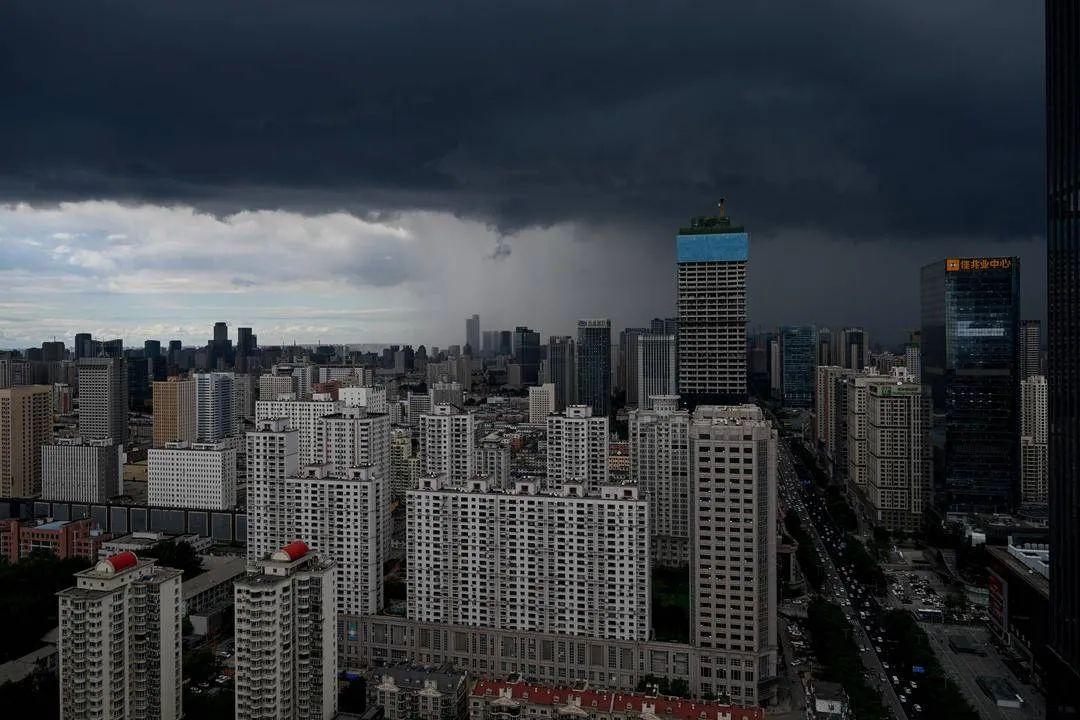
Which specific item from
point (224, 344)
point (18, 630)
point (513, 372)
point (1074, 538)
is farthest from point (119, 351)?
point (1074, 538)

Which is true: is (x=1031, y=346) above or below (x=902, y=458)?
above

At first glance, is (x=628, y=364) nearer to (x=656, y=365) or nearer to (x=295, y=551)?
(x=656, y=365)

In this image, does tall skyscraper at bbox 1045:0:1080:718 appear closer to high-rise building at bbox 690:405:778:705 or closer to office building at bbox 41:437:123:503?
high-rise building at bbox 690:405:778:705

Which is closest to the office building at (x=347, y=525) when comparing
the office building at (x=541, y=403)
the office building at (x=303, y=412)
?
the office building at (x=303, y=412)

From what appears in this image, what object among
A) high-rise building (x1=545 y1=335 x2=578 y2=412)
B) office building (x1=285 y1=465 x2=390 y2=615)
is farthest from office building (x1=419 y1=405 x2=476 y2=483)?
high-rise building (x1=545 y1=335 x2=578 y2=412)

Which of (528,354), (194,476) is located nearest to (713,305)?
(194,476)

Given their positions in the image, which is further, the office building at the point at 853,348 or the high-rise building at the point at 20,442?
the office building at the point at 853,348

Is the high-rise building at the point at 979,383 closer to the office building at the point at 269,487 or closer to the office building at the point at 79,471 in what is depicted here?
the office building at the point at 269,487
